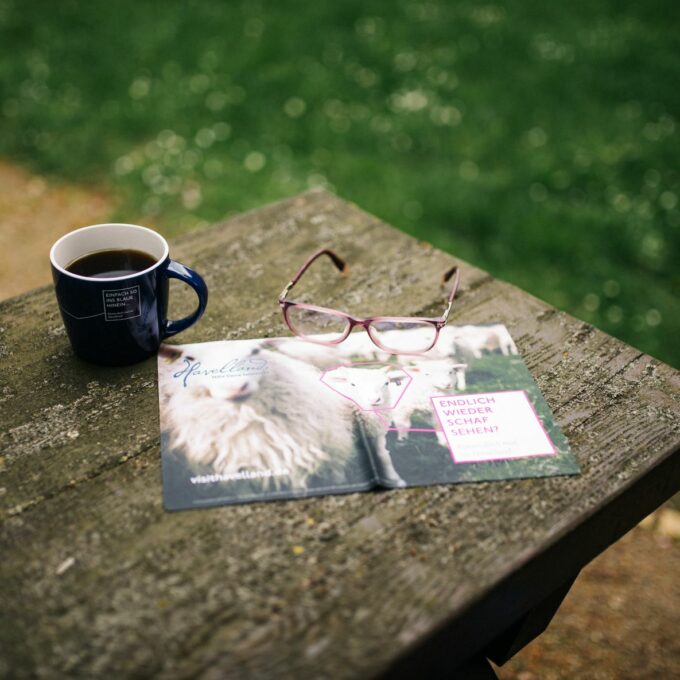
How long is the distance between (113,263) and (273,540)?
629mm

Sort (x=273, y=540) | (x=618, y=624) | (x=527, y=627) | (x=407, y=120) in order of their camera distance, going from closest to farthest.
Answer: (x=273, y=540) < (x=527, y=627) < (x=618, y=624) < (x=407, y=120)

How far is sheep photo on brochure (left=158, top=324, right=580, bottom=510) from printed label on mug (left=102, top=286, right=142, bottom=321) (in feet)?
0.41

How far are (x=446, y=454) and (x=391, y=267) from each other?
2.02 ft

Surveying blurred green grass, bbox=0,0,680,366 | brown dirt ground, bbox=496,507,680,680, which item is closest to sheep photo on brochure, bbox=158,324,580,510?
brown dirt ground, bbox=496,507,680,680

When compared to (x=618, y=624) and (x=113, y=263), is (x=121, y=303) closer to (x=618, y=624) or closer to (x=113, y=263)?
(x=113, y=263)

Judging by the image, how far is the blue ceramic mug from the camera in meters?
1.22

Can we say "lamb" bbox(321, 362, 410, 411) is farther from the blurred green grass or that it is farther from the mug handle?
the blurred green grass

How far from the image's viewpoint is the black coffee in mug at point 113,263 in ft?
4.31

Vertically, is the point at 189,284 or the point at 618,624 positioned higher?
the point at 189,284

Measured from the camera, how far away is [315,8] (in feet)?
17.0

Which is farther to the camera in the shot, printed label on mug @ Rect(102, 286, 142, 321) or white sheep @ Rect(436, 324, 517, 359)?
white sheep @ Rect(436, 324, 517, 359)

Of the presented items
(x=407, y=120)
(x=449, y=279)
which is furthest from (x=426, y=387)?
(x=407, y=120)

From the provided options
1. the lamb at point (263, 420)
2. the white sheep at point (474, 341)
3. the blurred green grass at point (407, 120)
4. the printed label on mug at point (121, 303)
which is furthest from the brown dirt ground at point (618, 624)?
the printed label on mug at point (121, 303)

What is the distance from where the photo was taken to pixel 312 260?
1.55 meters
